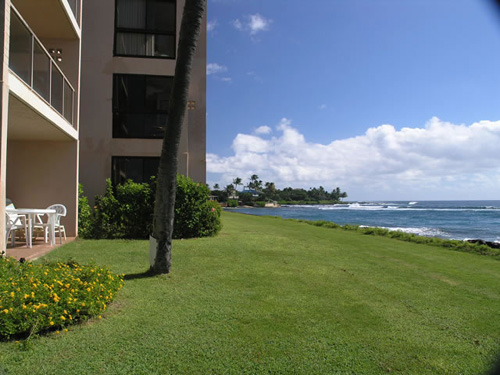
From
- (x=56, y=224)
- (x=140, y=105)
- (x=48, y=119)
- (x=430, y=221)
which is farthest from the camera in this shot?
(x=430, y=221)

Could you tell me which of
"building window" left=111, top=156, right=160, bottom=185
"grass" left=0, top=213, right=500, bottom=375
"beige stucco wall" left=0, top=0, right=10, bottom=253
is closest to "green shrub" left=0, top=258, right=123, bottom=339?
"grass" left=0, top=213, right=500, bottom=375

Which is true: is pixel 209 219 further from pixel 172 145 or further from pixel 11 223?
pixel 172 145

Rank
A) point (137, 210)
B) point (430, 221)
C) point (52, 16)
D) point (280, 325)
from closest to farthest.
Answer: point (280, 325)
point (52, 16)
point (137, 210)
point (430, 221)

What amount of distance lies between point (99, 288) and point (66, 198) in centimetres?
728

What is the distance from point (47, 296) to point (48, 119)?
5670 mm

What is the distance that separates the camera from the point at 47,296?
3.70 m

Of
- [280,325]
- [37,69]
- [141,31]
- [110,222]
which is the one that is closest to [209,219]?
[110,222]

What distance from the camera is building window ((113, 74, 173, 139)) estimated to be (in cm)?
1386

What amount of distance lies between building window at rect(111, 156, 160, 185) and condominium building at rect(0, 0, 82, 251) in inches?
134

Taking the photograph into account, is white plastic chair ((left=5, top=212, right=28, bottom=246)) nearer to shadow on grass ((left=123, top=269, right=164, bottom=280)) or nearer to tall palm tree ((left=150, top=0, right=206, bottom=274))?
shadow on grass ((left=123, top=269, right=164, bottom=280))

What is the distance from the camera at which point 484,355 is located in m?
3.43

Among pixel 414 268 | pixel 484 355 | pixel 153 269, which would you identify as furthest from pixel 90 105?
pixel 484 355

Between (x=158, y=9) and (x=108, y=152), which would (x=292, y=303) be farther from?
(x=158, y=9)

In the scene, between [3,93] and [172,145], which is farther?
[172,145]
